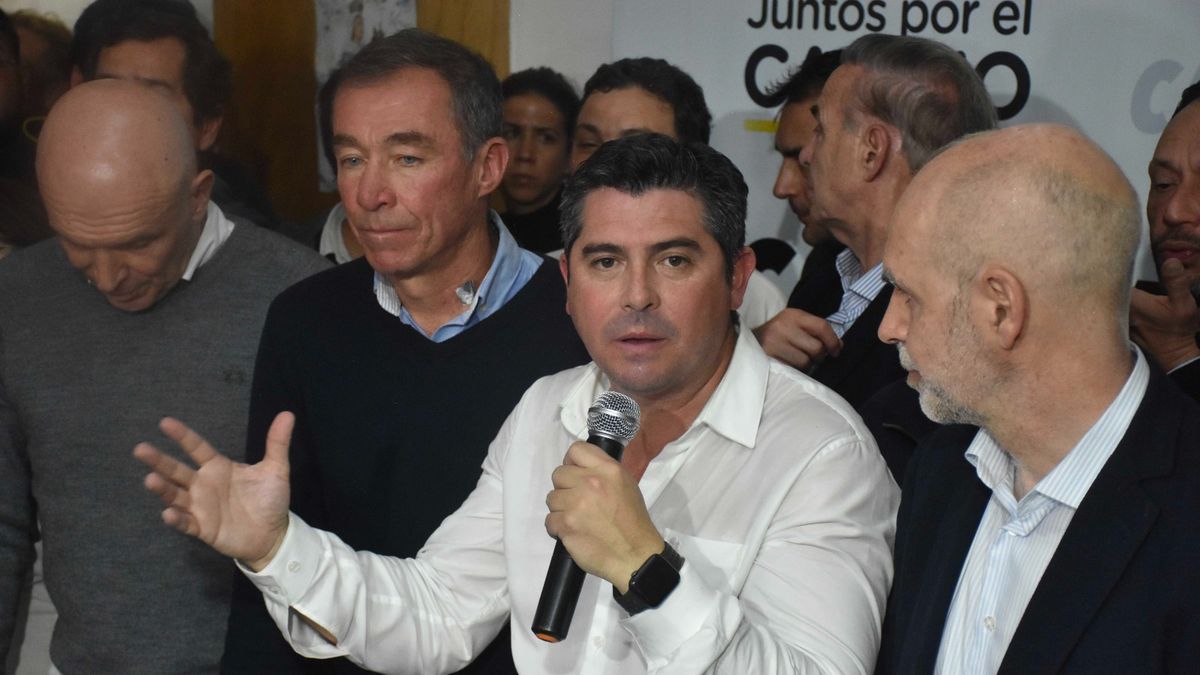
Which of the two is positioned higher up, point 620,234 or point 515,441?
point 620,234

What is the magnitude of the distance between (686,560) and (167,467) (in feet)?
2.65

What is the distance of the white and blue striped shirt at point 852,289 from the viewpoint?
2746 millimetres

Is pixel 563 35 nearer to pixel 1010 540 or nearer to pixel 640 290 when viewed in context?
pixel 640 290

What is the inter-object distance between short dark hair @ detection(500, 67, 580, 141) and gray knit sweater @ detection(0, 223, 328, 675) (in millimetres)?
1547

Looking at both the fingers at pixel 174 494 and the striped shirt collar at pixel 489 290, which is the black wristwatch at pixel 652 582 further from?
the striped shirt collar at pixel 489 290

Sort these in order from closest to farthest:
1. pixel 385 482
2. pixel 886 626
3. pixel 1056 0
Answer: pixel 886 626
pixel 385 482
pixel 1056 0

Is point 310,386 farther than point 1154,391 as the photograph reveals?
Yes

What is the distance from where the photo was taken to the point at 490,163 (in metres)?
2.79

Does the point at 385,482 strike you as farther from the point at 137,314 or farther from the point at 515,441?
the point at 137,314

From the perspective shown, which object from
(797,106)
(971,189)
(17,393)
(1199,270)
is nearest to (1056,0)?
(797,106)

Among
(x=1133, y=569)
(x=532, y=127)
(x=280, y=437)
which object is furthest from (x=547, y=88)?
(x=1133, y=569)

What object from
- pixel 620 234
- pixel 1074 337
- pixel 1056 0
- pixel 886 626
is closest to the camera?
pixel 1074 337

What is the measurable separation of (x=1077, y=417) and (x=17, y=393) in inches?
82.2

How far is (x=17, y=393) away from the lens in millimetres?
2756
